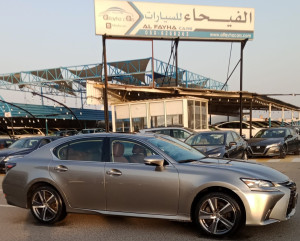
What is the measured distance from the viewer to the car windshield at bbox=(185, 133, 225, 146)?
412 inches

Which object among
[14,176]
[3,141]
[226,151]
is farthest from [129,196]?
[3,141]

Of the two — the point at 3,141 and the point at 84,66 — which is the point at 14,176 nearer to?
the point at 3,141

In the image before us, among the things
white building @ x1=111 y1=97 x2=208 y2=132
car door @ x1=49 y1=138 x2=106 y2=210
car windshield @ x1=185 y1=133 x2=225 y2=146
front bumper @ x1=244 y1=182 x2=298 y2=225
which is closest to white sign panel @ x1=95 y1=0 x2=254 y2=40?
white building @ x1=111 y1=97 x2=208 y2=132

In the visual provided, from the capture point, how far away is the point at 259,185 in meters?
4.21

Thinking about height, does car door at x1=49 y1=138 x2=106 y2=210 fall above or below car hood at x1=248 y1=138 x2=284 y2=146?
above

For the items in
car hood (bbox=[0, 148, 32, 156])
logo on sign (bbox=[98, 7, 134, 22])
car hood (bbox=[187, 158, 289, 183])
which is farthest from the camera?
logo on sign (bbox=[98, 7, 134, 22])

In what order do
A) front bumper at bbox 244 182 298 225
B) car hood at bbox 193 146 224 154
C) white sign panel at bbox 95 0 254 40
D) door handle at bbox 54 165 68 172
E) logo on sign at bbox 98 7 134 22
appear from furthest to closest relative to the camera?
white sign panel at bbox 95 0 254 40, logo on sign at bbox 98 7 134 22, car hood at bbox 193 146 224 154, door handle at bbox 54 165 68 172, front bumper at bbox 244 182 298 225

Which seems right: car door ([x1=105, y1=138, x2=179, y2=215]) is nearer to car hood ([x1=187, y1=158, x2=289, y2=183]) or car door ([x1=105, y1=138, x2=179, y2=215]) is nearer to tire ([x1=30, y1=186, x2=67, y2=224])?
car hood ([x1=187, y1=158, x2=289, y2=183])

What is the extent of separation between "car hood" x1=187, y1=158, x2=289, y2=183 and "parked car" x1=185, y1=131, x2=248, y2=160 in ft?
14.9

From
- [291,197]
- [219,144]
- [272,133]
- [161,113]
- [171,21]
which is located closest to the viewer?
[291,197]

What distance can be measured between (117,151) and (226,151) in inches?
211

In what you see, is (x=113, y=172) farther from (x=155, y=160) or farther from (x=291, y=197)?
(x=291, y=197)

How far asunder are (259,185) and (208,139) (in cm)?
654

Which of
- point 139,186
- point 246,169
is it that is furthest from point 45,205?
point 246,169
